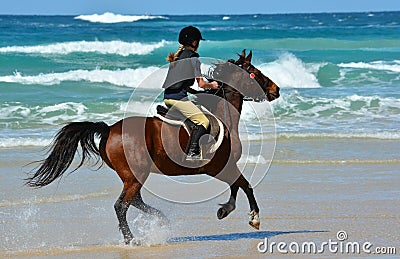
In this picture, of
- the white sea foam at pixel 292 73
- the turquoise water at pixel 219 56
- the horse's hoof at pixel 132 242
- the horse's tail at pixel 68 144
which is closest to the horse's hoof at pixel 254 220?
the horse's hoof at pixel 132 242

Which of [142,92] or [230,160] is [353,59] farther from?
[230,160]

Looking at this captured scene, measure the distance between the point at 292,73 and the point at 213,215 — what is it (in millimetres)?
16380

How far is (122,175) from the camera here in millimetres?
6590

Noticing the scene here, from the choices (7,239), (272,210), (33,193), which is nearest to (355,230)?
(272,210)

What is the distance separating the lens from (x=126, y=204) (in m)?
6.57

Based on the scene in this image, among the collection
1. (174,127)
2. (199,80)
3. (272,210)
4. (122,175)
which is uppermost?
(199,80)

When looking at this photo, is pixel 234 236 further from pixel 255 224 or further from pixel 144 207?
pixel 144 207

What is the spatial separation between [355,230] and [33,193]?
3.87 m

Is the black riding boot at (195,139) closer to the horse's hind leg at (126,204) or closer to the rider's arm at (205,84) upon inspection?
the rider's arm at (205,84)

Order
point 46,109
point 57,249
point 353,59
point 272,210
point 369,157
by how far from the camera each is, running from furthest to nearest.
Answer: point 353,59 < point 46,109 < point 369,157 < point 272,210 < point 57,249

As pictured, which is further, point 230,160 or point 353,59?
point 353,59

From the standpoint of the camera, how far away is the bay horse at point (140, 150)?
6.56m

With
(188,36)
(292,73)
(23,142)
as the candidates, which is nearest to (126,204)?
(188,36)

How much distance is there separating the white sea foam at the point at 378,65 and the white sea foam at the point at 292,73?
51.4 inches
